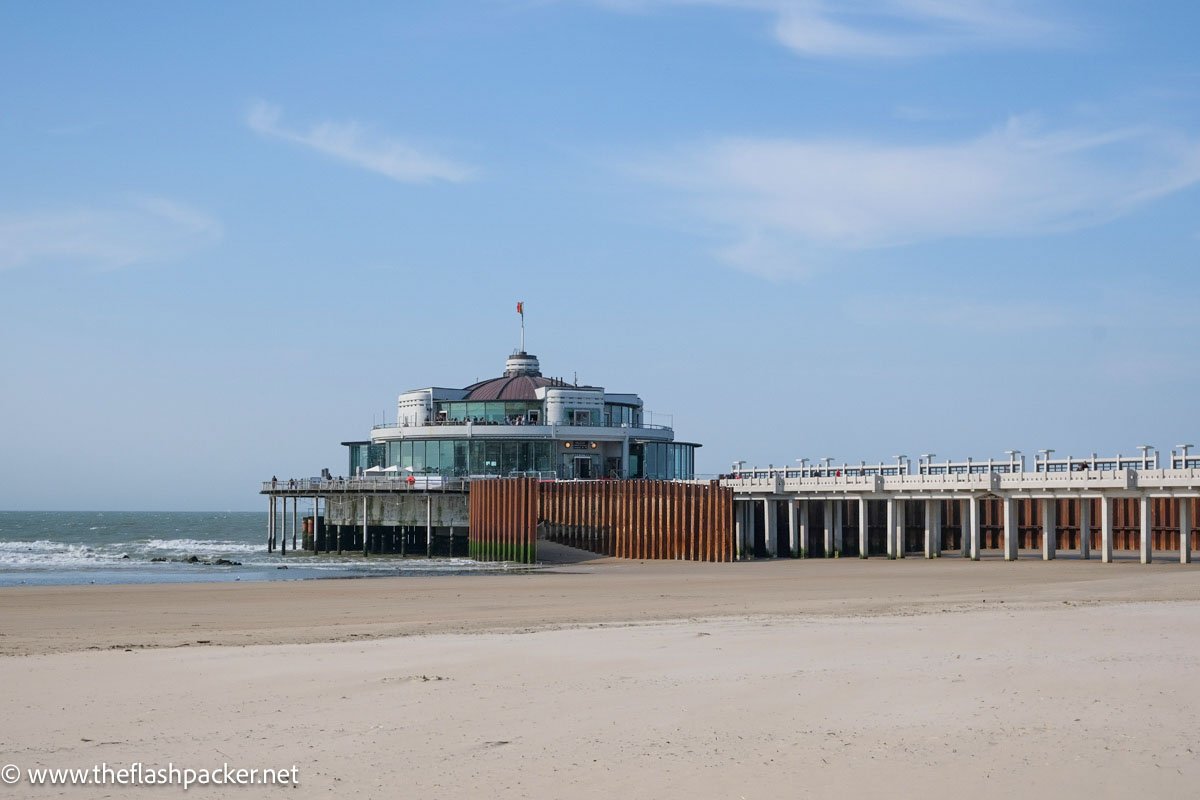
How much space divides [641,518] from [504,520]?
6.17 m

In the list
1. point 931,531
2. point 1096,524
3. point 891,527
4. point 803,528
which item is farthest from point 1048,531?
point 1096,524

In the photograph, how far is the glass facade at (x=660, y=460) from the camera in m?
69.3

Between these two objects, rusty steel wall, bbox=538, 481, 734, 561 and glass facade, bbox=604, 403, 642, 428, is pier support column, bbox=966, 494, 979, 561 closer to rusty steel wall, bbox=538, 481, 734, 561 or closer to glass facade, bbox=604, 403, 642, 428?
rusty steel wall, bbox=538, 481, 734, 561

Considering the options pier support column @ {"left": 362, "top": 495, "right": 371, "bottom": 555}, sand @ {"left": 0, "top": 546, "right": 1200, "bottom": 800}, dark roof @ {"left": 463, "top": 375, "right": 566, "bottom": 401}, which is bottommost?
pier support column @ {"left": 362, "top": 495, "right": 371, "bottom": 555}

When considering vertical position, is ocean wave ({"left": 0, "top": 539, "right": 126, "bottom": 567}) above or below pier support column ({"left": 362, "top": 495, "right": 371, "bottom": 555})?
below

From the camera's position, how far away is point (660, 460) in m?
70.3

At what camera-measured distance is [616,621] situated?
2162 cm

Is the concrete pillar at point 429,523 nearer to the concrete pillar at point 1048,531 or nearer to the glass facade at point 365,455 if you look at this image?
the glass facade at point 365,455

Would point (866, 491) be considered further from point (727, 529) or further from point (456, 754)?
point (456, 754)

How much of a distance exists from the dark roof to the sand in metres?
49.6

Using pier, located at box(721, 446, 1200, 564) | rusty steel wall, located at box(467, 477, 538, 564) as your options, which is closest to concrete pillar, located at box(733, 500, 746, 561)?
pier, located at box(721, 446, 1200, 564)

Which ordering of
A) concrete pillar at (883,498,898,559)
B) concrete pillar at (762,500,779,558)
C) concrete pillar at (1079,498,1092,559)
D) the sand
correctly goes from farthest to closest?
concrete pillar at (762,500,779,558), concrete pillar at (883,498,898,559), concrete pillar at (1079,498,1092,559), the sand

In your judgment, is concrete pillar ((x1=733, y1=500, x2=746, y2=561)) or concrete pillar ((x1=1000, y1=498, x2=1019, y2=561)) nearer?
concrete pillar ((x1=1000, y1=498, x2=1019, y2=561))

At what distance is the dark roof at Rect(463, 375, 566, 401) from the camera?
71438 mm
